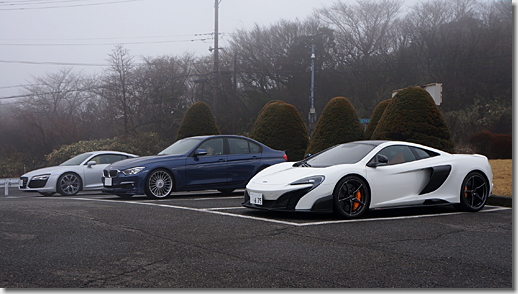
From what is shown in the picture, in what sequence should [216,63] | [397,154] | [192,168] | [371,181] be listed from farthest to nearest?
[216,63], [192,168], [397,154], [371,181]

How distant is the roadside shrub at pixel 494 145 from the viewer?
19.2 m

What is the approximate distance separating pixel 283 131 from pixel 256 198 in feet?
38.5

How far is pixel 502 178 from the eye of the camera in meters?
12.6

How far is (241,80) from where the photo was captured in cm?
4172

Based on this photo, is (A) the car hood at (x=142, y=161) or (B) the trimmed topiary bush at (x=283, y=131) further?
(B) the trimmed topiary bush at (x=283, y=131)

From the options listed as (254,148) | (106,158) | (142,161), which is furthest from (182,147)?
(106,158)

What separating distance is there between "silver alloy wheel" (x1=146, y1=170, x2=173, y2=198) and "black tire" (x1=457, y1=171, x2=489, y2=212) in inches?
238

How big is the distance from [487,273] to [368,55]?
39972 mm

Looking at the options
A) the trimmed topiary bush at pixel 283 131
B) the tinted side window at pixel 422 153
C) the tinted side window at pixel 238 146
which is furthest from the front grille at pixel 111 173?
the trimmed topiary bush at pixel 283 131

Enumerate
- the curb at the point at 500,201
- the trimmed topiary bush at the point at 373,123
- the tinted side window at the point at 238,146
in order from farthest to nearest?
1. the trimmed topiary bush at the point at 373,123
2. the tinted side window at the point at 238,146
3. the curb at the point at 500,201

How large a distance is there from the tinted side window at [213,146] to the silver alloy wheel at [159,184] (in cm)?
112

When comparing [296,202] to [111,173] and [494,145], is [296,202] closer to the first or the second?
[111,173]

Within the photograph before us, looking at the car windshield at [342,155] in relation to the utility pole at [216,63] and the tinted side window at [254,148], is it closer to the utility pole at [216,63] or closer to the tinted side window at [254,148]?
the tinted side window at [254,148]

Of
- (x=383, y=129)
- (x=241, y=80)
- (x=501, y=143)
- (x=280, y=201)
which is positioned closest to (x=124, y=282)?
(x=280, y=201)
